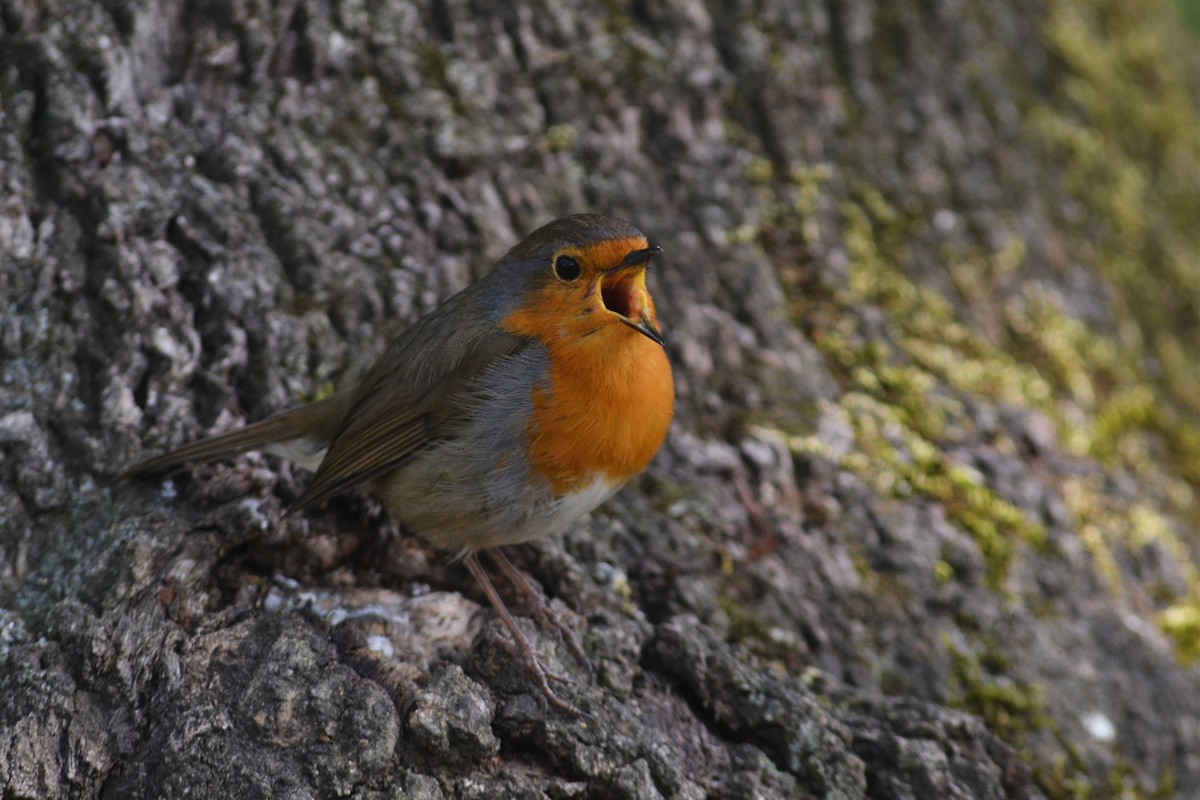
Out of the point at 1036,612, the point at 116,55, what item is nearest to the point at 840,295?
the point at 1036,612

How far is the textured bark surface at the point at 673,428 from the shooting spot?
246cm

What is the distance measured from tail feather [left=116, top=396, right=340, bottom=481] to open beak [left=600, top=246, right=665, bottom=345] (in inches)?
34.3

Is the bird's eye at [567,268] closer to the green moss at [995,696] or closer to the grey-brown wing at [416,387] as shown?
the grey-brown wing at [416,387]

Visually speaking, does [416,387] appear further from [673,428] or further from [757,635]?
[757,635]

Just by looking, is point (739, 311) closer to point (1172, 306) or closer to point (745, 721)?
point (745, 721)

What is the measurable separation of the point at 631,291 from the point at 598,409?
1.38 ft

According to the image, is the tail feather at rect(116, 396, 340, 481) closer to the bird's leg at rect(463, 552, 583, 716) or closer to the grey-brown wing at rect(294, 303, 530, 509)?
the grey-brown wing at rect(294, 303, 530, 509)

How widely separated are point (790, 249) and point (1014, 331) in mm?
1010

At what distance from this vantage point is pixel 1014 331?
166 inches

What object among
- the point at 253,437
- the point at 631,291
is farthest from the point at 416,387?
the point at 631,291

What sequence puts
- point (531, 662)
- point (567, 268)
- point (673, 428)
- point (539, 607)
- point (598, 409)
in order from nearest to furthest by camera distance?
1. point (531, 662)
2. point (539, 607)
3. point (598, 409)
4. point (567, 268)
5. point (673, 428)

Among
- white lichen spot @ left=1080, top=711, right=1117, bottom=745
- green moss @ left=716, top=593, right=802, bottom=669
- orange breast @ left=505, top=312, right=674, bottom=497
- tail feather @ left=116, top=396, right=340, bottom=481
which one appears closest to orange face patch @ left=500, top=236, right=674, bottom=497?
orange breast @ left=505, top=312, right=674, bottom=497

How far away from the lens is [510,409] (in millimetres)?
3064

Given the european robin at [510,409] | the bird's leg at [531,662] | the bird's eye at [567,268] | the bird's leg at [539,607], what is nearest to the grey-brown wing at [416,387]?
the european robin at [510,409]
